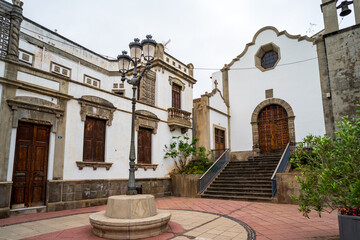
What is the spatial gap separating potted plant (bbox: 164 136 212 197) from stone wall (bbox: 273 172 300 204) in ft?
11.5

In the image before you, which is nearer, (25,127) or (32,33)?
(25,127)

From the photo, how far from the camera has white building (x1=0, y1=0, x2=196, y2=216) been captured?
7.16 m

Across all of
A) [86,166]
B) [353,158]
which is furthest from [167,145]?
[353,158]

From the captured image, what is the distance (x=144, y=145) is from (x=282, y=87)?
30.7ft

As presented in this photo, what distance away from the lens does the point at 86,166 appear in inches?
342

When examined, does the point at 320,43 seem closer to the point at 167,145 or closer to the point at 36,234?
the point at 167,145

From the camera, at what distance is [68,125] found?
8.40m

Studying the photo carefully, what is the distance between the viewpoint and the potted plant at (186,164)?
11.5 meters

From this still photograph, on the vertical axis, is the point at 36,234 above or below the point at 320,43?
below

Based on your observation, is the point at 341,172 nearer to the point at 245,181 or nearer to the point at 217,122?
the point at 245,181

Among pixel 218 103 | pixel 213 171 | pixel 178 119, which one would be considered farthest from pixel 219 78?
pixel 213 171

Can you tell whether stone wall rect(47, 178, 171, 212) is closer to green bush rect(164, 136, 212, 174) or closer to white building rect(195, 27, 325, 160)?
green bush rect(164, 136, 212, 174)

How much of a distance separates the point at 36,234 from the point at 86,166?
12.5ft

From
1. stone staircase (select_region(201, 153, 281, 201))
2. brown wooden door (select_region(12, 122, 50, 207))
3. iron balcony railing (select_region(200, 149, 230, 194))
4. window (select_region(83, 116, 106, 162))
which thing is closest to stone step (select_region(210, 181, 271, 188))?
stone staircase (select_region(201, 153, 281, 201))
